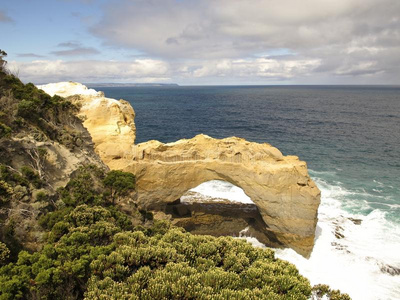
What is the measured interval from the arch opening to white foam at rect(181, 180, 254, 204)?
0.42 m

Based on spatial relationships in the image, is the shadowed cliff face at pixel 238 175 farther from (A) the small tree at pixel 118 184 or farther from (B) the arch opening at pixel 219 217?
(A) the small tree at pixel 118 184

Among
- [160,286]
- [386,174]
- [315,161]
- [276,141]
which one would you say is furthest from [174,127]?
[160,286]

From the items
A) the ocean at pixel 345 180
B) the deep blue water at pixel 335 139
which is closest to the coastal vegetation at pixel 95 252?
the ocean at pixel 345 180

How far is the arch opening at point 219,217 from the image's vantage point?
29219 millimetres

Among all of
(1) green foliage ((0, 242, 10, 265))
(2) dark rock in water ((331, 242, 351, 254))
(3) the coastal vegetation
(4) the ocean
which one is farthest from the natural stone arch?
(1) green foliage ((0, 242, 10, 265))

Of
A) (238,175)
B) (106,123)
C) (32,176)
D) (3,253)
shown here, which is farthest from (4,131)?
(238,175)

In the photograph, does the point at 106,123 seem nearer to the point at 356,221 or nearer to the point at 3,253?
the point at 3,253

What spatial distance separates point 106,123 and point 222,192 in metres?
16.5

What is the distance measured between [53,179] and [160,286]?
13.7 metres

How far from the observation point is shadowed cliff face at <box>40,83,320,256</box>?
25.1 metres

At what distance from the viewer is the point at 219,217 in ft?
100

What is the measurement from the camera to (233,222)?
99.2ft

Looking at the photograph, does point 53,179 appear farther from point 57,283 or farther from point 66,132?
point 57,283

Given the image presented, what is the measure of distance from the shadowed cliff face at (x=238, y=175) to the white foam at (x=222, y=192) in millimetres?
6838
